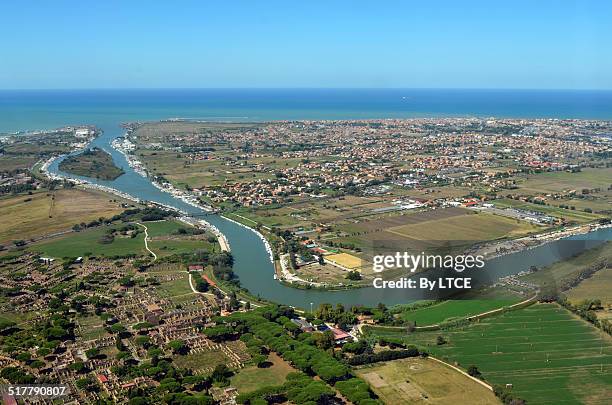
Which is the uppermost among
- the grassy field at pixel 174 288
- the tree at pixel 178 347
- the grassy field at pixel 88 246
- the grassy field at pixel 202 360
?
the grassy field at pixel 88 246

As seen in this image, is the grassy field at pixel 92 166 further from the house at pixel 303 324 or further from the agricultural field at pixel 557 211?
the house at pixel 303 324

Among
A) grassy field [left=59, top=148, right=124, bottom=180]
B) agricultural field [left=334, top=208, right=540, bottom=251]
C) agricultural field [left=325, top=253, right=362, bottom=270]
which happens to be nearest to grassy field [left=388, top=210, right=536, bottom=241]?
agricultural field [left=334, top=208, right=540, bottom=251]

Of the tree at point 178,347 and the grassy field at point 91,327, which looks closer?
the tree at point 178,347

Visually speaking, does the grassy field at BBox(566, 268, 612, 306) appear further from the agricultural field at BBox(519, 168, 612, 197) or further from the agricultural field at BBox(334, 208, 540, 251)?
the agricultural field at BBox(519, 168, 612, 197)

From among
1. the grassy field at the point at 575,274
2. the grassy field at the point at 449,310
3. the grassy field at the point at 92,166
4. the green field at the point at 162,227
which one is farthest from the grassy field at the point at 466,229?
the grassy field at the point at 92,166

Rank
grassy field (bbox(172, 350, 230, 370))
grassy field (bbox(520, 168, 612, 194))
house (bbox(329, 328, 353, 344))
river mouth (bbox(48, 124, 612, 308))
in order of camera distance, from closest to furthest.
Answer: grassy field (bbox(172, 350, 230, 370))
house (bbox(329, 328, 353, 344))
river mouth (bbox(48, 124, 612, 308))
grassy field (bbox(520, 168, 612, 194))

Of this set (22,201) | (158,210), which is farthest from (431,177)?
(22,201)
